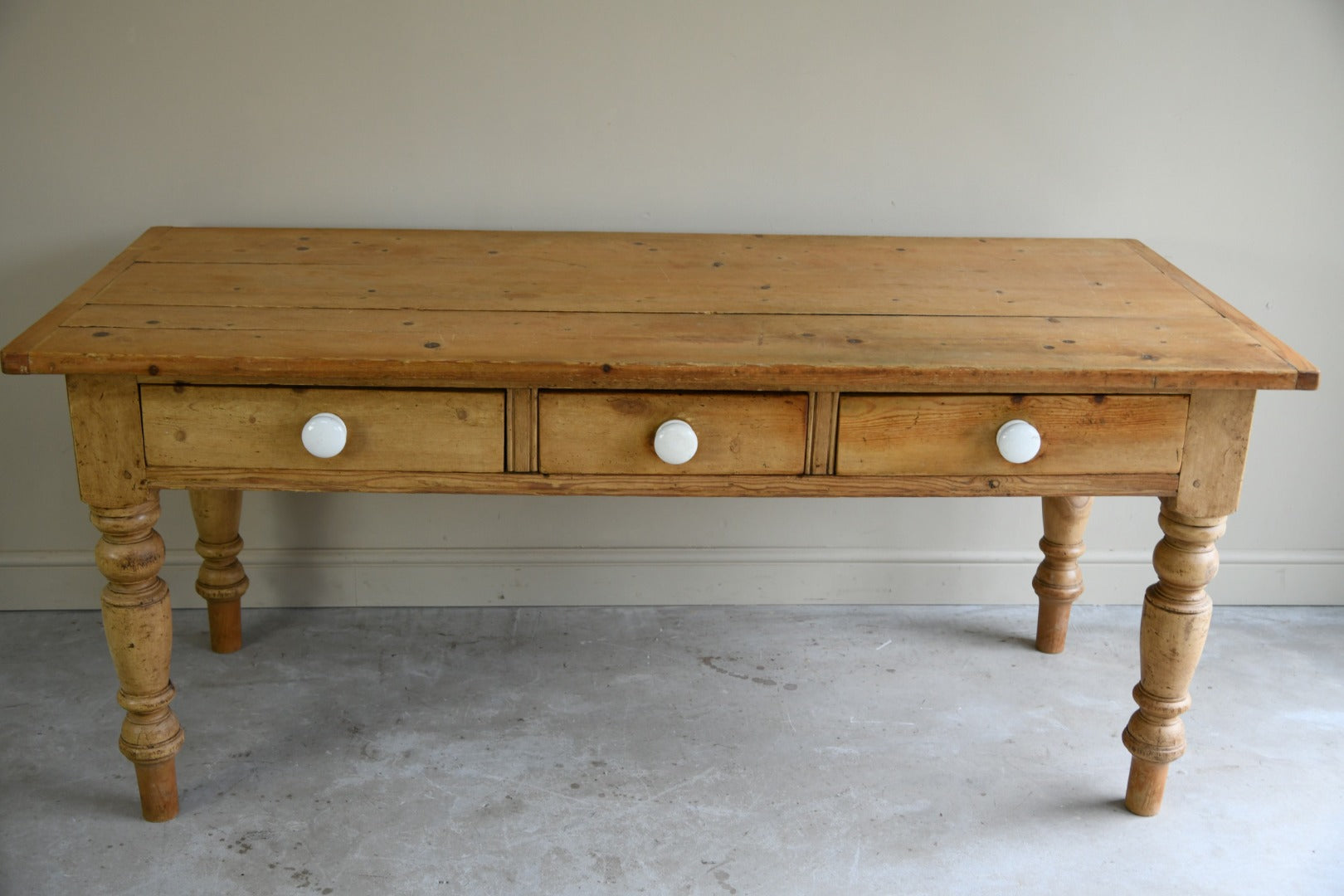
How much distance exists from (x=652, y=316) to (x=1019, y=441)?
0.59 meters

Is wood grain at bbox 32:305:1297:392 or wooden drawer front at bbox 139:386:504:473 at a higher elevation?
wood grain at bbox 32:305:1297:392

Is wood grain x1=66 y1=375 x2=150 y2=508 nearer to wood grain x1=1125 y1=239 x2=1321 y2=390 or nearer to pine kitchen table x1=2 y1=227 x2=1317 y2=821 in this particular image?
pine kitchen table x1=2 y1=227 x2=1317 y2=821

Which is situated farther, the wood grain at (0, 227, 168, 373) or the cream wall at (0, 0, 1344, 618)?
the cream wall at (0, 0, 1344, 618)

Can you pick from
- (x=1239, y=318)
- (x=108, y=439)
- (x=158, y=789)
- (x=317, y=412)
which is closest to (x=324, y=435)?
(x=317, y=412)

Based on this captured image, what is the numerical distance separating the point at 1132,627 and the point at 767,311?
1287 millimetres

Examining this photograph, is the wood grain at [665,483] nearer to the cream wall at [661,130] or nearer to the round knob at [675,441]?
the round knob at [675,441]

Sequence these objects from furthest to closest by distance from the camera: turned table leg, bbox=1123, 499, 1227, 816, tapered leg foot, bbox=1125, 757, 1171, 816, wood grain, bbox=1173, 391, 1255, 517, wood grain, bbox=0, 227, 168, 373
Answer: tapered leg foot, bbox=1125, 757, 1171, 816
turned table leg, bbox=1123, 499, 1227, 816
wood grain, bbox=1173, 391, 1255, 517
wood grain, bbox=0, 227, 168, 373

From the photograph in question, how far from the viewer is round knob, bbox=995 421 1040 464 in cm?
187

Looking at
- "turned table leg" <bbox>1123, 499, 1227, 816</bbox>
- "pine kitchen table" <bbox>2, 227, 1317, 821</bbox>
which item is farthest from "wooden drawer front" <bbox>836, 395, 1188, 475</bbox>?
"turned table leg" <bbox>1123, 499, 1227, 816</bbox>

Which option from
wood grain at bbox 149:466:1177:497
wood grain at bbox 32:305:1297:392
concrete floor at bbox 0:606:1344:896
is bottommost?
concrete floor at bbox 0:606:1344:896

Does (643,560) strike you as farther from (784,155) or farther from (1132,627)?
(1132,627)

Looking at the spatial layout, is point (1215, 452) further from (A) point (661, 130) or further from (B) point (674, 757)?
(A) point (661, 130)

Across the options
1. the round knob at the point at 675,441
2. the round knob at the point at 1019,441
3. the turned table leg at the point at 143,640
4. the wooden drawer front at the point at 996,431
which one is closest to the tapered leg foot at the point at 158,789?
the turned table leg at the point at 143,640

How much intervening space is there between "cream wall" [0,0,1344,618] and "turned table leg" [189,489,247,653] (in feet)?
0.57
